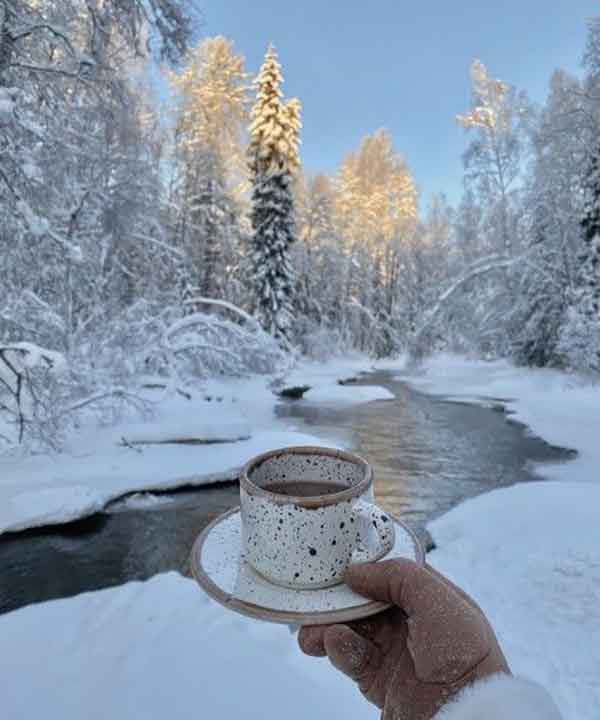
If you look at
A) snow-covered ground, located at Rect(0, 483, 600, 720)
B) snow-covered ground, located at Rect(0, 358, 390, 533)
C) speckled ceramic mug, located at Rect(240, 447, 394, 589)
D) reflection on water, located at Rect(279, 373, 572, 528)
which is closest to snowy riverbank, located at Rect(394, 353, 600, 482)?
reflection on water, located at Rect(279, 373, 572, 528)

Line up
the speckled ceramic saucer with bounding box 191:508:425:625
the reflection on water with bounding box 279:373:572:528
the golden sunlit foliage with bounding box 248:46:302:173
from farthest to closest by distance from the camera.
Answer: the golden sunlit foliage with bounding box 248:46:302:173 → the reflection on water with bounding box 279:373:572:528 → the speckled ceramic saucer with bounding box 191:508:425:625

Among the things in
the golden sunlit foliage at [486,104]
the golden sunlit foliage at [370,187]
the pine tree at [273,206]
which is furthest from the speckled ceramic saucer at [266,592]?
the golden sunlit foliage at [370,187]

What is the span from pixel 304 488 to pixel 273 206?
19041mm

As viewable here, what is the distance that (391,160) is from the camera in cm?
2838

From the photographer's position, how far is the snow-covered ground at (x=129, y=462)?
17.8 feet

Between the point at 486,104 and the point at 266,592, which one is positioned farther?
the point at 486,104

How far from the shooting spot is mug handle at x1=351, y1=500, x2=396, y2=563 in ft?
2.92

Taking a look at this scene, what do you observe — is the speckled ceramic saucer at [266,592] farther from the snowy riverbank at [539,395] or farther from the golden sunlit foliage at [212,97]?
the golden sunlit foliage at [212,97]

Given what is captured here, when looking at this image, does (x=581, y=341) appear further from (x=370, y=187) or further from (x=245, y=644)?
(x=370, y=187)

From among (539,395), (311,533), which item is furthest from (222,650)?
(539,395)

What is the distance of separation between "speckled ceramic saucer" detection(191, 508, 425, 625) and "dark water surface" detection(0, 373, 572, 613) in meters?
3.98

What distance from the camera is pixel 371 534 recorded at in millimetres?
909

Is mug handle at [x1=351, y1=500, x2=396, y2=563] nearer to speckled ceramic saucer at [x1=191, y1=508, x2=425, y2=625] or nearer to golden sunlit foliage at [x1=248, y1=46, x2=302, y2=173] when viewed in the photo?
speckled ceramic saucer at [x1=191, y1=508, x2=425, y2=625]

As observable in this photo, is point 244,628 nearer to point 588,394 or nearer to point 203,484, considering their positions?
point 203,484
